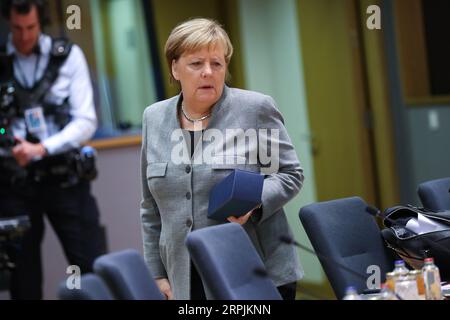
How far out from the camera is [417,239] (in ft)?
11.0

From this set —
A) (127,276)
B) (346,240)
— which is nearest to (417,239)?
(346,240)

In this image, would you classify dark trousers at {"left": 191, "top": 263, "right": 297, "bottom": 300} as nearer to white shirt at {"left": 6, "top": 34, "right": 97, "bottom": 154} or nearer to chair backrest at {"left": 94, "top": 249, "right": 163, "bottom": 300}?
chair backrest at {"left": 94, "top": 249, "right": 163, "bottom": 300}

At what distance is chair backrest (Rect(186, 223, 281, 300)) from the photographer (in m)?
2.73

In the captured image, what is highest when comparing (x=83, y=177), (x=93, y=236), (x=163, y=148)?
(x=163, y=148)

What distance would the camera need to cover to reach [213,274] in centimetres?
273

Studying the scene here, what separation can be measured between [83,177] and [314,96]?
2.12 metres

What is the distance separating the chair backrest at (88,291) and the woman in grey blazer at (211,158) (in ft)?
1.99

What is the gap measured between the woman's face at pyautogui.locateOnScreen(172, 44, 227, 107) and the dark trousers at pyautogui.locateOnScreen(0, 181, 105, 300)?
227 cm

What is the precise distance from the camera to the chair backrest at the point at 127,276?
255 cm

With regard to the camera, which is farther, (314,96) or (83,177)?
(314,96)

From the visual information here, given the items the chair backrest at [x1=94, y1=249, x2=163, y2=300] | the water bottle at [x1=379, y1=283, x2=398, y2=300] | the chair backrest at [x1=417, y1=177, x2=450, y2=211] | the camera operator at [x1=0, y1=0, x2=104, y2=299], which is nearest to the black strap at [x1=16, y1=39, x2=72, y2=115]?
the camera operator at [x1=0, y1=0, x2=104, y2=299]

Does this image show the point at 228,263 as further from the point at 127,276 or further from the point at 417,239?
the point at 417,239
